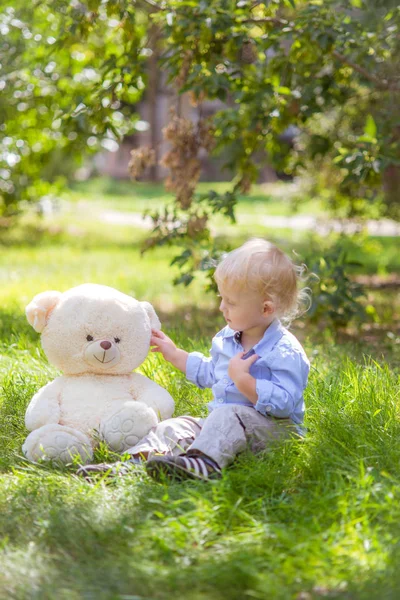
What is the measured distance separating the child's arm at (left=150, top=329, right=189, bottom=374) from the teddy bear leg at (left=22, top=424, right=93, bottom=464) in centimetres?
52

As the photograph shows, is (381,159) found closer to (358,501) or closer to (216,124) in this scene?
(216,124)

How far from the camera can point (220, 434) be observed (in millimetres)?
2785

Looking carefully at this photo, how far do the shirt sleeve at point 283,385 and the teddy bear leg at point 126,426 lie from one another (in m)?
0.49

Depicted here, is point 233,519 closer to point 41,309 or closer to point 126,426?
point 126,426

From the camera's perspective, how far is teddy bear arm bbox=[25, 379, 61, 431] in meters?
3.04

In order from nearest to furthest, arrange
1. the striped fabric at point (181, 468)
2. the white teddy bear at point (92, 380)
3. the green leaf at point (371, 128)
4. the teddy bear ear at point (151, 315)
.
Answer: the striped fabric at point (181, 468) < the white teddy bear at point (92, 380) < the teddy bear ear at point (151, 315) < the green leaf at point (371, 128)

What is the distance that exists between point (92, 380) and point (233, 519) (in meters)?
0.99

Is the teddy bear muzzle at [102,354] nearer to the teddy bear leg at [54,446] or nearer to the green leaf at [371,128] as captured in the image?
the teddy bear leg at [54,446]

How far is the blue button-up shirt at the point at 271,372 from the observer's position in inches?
110

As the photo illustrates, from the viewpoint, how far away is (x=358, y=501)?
2.43m

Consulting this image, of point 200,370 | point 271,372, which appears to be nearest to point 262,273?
point 271,372

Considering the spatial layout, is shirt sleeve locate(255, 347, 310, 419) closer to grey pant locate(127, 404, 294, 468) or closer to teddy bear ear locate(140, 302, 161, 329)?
grey pant locate(127, 404, 294, 468)

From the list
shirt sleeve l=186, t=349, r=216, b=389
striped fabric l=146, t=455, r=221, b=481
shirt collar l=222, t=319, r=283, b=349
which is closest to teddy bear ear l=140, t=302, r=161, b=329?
shirt sleeve l=186, t=349, r=216, b=389

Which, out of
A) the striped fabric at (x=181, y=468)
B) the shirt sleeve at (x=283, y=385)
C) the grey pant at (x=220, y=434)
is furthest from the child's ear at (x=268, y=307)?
the striped fabric at (x=181, y=468)
